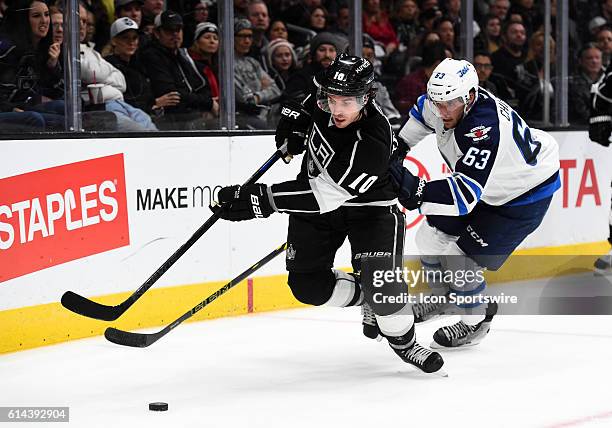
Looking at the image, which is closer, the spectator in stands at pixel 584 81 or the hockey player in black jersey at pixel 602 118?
the hockey player in black jersey at pixel 602 118

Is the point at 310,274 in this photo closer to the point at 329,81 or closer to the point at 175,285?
the point at 329,81

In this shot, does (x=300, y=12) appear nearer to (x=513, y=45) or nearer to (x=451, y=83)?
(x=513, y=45)

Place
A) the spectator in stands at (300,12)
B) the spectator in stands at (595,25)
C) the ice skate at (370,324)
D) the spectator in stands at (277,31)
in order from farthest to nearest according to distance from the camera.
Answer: the spectator in stands at (595,25) < the spectator in stands at (300,12) < the spectator in stands at (277,31) < the ice skate at (370,324)

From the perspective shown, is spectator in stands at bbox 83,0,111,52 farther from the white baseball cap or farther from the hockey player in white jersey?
the hockey player in white jersey

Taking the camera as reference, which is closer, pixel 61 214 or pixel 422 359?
pixel 422 359

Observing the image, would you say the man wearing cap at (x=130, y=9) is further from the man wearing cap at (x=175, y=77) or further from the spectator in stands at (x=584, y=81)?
the spectator in stands at (x=584, y=81)

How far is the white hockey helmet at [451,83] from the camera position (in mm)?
4070

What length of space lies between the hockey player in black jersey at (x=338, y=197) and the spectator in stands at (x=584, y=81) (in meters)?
3.12

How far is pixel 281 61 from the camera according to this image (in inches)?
236

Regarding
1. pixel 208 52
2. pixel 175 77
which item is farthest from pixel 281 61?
pixel 175 77

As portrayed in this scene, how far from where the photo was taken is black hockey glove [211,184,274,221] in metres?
3.77

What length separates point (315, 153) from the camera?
12.9ft

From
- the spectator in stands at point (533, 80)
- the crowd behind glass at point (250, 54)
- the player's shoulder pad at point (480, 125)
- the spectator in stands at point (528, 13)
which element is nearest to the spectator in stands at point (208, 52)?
the crowd behind glass at point (250, 54)

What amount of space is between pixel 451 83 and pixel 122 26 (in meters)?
1.83
